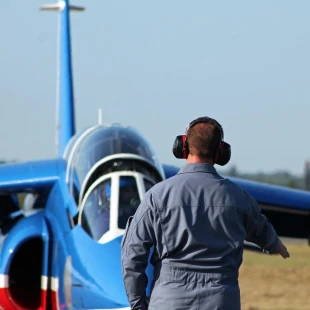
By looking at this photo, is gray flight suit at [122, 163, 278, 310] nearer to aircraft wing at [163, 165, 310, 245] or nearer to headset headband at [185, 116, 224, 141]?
headset headband at [185, 116, 224, 141]

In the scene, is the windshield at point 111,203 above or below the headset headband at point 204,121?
below

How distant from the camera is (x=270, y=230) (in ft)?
14.5

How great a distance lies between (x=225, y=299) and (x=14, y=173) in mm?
6468

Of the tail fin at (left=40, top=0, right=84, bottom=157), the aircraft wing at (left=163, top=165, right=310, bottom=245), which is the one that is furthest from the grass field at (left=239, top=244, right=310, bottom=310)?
the tail fin at (left=40, top=0, right=84, bottom=157)

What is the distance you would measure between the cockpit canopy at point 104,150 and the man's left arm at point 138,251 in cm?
382

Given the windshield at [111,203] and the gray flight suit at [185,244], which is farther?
the windshield at [111,203]

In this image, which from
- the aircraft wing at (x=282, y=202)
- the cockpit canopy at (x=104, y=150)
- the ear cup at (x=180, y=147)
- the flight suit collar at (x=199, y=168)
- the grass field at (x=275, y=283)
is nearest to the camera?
the flight suit collar at (x=199, y=168)

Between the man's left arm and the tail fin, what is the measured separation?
953cm

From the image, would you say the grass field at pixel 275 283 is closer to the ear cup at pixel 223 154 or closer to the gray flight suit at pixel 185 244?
the ear cup at pixel 223 154

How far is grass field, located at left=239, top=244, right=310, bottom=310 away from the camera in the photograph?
13.2 metres

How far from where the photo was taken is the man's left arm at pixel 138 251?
13.5 feet

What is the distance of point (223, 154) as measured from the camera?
4.33 m

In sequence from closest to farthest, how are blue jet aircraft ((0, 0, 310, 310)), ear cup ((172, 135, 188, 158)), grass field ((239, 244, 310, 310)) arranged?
ear cup ((172, 135, 188, 158)), blue jet aircraft ((0, 0, 310, 310)), grass field ((239, 244, 310, 310))

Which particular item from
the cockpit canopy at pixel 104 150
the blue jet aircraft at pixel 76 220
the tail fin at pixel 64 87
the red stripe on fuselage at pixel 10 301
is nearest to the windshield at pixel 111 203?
the blue jet aircraft at pixel 76 220
